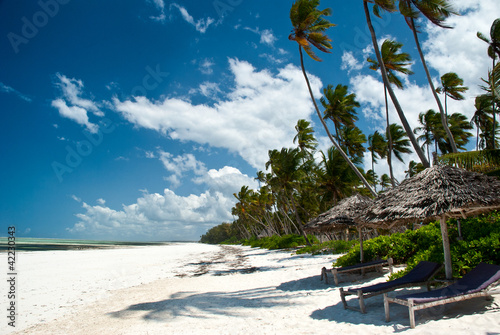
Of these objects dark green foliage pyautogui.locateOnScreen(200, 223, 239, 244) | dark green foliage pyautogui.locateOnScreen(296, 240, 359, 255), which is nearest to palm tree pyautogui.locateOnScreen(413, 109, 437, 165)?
dark green foliage pyautogui.locateOnScreen(296, 240, 359, 255)

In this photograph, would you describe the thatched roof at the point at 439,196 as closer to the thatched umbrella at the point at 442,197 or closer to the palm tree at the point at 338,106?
the thatched umbrella at the point at 442,197

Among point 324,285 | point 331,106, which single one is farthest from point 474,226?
point 331,106

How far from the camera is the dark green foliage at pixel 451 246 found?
17.8ft

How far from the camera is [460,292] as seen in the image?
4.02 metres

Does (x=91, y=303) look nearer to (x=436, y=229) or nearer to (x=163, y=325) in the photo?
(x=163, y=325)

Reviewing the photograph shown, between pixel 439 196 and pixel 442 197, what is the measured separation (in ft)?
0.15

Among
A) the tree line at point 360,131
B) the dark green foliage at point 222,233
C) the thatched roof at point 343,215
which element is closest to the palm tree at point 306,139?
the tree line at point 360,131

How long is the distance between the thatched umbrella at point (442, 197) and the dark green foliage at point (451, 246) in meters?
0.63

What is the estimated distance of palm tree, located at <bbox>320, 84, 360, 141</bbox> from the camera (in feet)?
60.2

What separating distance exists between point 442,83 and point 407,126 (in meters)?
11.9

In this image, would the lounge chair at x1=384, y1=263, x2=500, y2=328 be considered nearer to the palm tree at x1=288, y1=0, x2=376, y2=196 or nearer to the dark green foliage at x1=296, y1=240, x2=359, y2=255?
the palm tree at x1=288, y1=0, x2=376, y2=196

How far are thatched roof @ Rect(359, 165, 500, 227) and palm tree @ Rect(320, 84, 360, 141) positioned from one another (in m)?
13.0

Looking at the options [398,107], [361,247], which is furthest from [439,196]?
[398,107]

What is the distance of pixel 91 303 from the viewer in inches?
294
